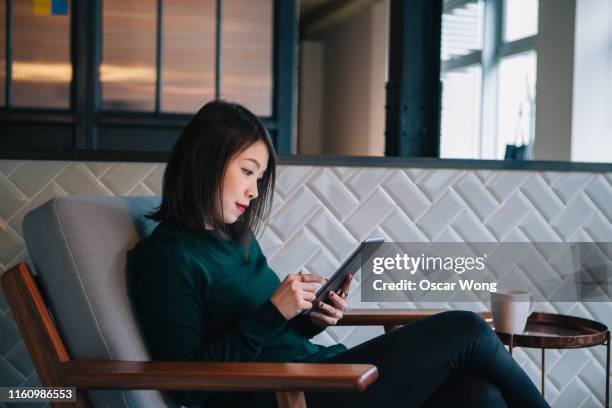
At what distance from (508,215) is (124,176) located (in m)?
1.29

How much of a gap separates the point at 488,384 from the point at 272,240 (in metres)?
0.97

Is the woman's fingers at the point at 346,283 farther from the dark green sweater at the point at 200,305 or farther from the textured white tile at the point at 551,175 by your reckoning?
the textured white tile at the point at 551,175

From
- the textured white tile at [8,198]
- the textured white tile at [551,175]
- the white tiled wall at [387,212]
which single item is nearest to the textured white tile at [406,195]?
the white tiled wall at [387,212]

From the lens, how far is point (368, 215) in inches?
93.1

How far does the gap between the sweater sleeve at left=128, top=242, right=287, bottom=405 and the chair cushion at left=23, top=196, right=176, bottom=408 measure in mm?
41

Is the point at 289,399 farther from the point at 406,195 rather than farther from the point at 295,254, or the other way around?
the point at 406,195

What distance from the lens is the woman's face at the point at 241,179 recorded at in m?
1.54

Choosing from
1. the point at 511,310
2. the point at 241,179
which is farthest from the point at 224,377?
the point at 511,310

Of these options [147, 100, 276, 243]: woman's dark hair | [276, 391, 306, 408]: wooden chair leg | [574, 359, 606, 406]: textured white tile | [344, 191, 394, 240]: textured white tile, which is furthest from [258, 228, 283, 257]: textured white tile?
[574, 359, 606, 406]: textured white tile

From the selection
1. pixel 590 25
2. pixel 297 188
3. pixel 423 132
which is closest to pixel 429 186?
pixel 423 132

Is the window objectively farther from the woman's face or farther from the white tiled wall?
the woman's face

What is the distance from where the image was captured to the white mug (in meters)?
1.85

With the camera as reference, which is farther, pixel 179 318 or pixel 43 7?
pixel 43 7

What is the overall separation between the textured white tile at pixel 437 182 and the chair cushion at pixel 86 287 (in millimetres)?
1224
